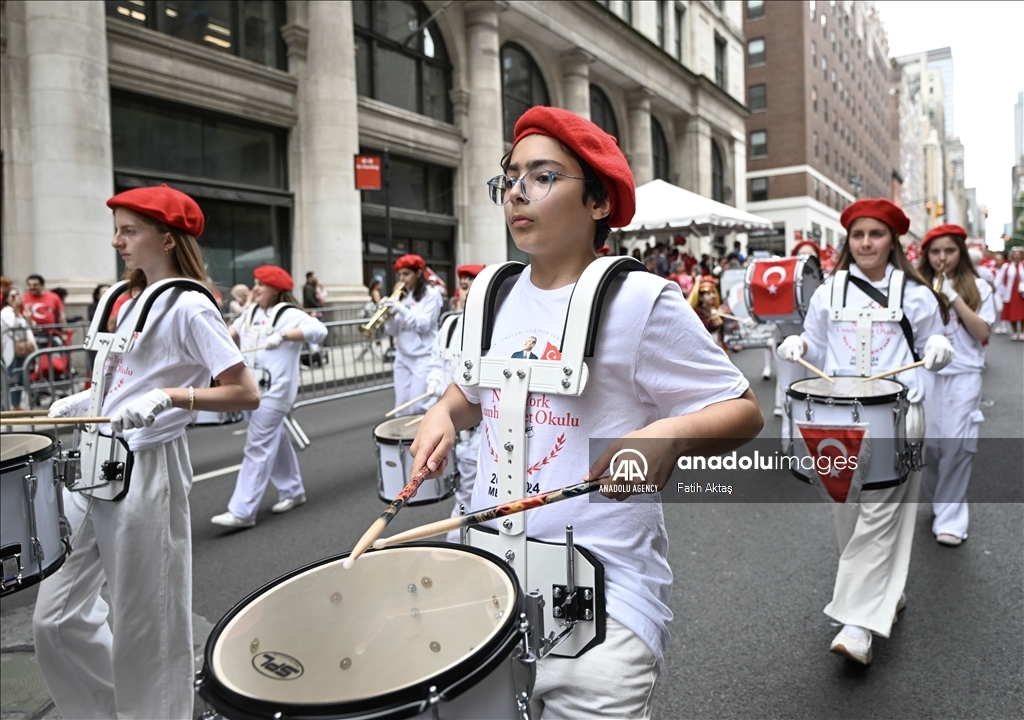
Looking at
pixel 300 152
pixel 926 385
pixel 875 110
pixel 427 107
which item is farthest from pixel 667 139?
pixel 875 110

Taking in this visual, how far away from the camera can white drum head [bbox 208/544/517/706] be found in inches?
60.6

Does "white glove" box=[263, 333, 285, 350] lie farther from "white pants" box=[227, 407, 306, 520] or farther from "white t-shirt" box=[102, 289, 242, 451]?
"white t-shirt" box=[102, 289, 242, 451]

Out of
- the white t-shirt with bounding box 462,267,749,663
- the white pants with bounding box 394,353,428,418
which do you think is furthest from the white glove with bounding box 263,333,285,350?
the white t-shirt with bounding box 462,267,749,663

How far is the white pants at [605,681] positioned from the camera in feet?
5.66

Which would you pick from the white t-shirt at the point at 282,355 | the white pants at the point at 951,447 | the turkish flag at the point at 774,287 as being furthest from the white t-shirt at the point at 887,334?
the turkish flag at the point at 774,287

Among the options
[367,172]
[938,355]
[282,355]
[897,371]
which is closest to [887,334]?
[938,355]

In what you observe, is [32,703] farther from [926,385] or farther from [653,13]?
[653,13]

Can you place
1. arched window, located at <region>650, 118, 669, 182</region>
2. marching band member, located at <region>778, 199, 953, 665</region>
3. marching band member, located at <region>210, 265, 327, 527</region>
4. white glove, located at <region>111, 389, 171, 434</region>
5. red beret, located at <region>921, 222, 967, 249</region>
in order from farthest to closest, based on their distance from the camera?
arched window, located at <region>650, 118, 669, 182</region> → marching band member, located at <region>210, 265, 327, 527</region> → red beret, located at <region>921, 222, 967, 249</region> → marching band member, located at <region>778, 199, 953, 665</region> → white glove, located at <region>111, 389, 171, 434</region>

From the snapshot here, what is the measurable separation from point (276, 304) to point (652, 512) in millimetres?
6262

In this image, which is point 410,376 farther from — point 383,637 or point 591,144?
point 383,637

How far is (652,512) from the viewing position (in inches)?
76.5

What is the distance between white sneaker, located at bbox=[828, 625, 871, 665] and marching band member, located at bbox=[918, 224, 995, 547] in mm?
1902

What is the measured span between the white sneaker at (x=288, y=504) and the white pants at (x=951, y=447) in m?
4.86

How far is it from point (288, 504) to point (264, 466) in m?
0.46
